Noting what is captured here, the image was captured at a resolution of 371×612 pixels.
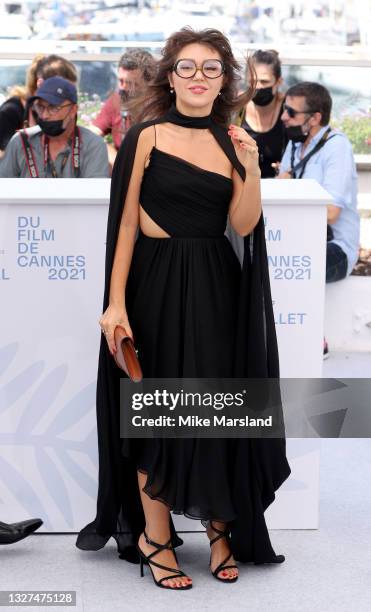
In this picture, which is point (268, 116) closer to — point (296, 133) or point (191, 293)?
point (296, 133)

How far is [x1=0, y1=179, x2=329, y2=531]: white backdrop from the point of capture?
417 centimetres

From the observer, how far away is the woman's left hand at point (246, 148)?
3594 mm

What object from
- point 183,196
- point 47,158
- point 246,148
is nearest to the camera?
point 246,148

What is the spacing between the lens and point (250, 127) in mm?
8094

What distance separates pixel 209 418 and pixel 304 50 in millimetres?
8854

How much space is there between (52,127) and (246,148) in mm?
2549

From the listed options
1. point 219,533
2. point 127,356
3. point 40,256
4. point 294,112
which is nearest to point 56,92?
point 294,112

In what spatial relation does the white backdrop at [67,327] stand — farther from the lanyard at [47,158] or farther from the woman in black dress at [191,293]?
the lanyard at [47,158]

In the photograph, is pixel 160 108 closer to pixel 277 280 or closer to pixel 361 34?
pixel 277 280

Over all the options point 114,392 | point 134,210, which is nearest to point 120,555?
point 114,392

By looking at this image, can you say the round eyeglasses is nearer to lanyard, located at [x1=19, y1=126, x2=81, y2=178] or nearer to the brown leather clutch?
the brown leather clutch

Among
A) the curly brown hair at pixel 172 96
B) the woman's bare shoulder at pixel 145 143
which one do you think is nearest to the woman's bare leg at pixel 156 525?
the woman's bare shoulder at pixel 145 143

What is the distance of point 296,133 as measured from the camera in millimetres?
7160

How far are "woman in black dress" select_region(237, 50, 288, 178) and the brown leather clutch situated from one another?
433cm
